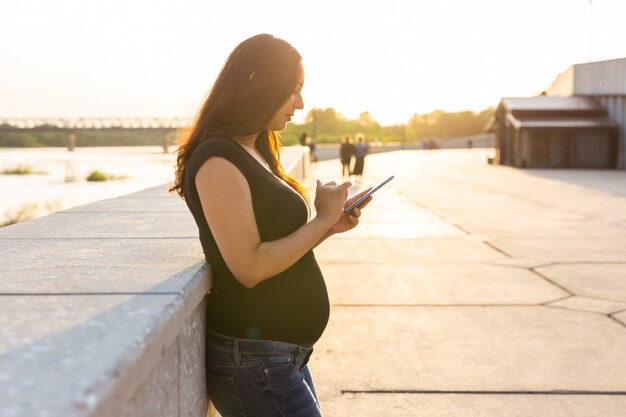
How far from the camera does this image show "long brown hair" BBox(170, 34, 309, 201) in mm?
2312

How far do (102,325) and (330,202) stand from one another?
2.88 ft

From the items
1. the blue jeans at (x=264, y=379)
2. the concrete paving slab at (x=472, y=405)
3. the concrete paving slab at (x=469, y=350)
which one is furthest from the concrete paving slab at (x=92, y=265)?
the concrete paving slab at (x=469, y=350)

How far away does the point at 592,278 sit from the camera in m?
7.75

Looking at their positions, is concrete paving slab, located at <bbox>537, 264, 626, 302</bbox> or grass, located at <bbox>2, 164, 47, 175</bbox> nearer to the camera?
concrete paving slab, located at <bbox>537, 264, 626, 302</bbox>

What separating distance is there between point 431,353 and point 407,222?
8087mm

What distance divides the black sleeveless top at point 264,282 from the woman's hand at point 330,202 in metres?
0.06

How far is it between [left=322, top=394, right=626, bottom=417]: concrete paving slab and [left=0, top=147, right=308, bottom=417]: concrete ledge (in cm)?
146

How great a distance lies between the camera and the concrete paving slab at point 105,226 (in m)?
3.49

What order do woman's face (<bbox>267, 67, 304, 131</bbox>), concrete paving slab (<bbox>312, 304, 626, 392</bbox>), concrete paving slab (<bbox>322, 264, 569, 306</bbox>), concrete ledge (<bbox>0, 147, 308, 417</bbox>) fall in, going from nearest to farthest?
concrete ledge (<bbox>0, 147, 308, 417</bbox>) < woman's face (<bbox>267, 67, 304, 131</bbox>) < concrete paving slab (<bbox>312, 304, 626, 392</bbox>) < concrete paving slab (<bbox>322, 264, 569, 306</bbox>)

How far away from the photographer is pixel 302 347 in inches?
92.0

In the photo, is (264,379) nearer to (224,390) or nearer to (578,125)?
(224,390)

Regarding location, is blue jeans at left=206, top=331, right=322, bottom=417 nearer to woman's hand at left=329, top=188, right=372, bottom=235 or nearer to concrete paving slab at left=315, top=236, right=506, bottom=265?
woman's hand at left=329, top=188, right=372, bottom=235

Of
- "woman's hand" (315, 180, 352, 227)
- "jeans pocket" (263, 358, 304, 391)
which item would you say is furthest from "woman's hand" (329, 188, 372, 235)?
"jeans pocket" (263, 358, 304, 391)

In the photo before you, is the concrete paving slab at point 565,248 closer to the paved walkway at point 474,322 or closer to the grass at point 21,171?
the paved walkway at point 474,322
